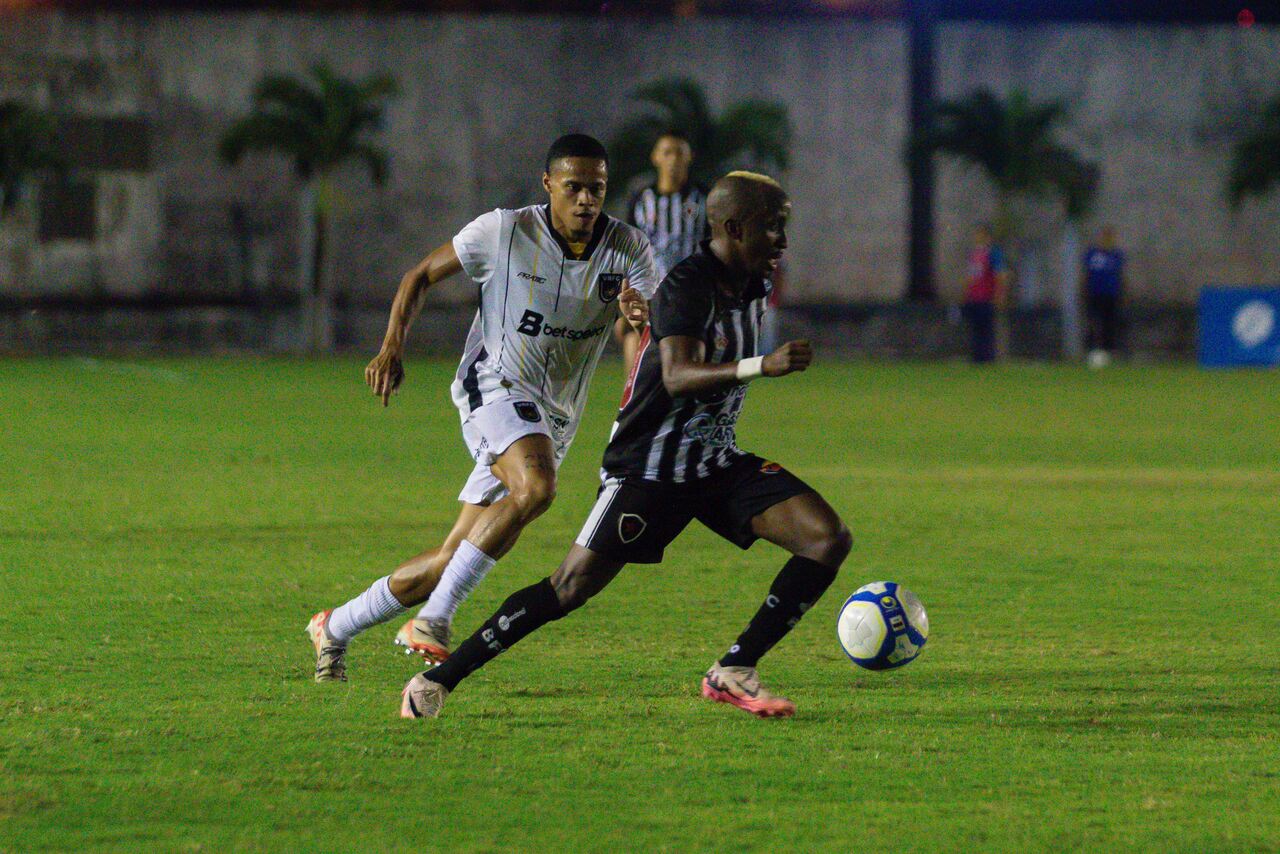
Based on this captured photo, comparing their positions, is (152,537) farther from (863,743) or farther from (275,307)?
(275,307)

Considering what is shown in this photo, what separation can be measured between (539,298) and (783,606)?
4.61ft

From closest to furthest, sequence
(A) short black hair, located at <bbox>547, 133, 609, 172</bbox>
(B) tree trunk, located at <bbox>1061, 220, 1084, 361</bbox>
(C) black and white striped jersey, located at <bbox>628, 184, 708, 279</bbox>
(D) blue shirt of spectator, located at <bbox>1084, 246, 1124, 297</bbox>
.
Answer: (A) short black hair, located at <bbox>547, 133, 609, 172</bbox> < (C) black and white striped jersey, located at <bbox>628, 184, 708, 279</bbox> < (D) blue shirt of spectator, located at <bbox>1084, 246, 1124, 297</bbox> < (B) tree trunk, located at <bbox>1061, 220, 1084, 361</bbox>

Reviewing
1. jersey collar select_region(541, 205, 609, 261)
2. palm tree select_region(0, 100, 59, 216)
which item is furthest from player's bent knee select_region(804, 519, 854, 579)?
palm tree select_region(0, 100, 59, 216)

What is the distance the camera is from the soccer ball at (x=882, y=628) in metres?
6.37

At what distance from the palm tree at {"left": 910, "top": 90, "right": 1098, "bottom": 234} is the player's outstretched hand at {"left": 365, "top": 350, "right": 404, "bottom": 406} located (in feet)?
96.2

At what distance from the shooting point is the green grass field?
4.68 meters

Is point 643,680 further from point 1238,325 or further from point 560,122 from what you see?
point 560,122

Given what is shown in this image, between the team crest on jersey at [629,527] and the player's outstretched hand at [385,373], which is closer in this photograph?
the team crest on jersey at [629,527]

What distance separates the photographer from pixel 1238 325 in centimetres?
3027

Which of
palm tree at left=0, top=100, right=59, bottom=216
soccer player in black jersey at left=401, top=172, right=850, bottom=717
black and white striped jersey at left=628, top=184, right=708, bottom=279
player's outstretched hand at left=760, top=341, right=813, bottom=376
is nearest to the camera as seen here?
player's outstretched hand at left=760, top=341, right=813, bottom=376

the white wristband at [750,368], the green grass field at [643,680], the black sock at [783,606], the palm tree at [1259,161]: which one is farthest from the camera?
the palm tree at [1259,161]

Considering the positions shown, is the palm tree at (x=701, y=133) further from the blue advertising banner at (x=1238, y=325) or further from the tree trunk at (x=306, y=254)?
the blue advertising banner at (x=1238, y=325)

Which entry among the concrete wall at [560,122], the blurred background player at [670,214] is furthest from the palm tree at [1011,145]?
the blurred background player at [670,214]

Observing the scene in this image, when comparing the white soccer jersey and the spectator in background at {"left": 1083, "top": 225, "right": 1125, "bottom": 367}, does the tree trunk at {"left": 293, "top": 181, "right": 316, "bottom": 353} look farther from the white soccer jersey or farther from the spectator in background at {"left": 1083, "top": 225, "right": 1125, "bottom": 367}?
the white soccer jersey
